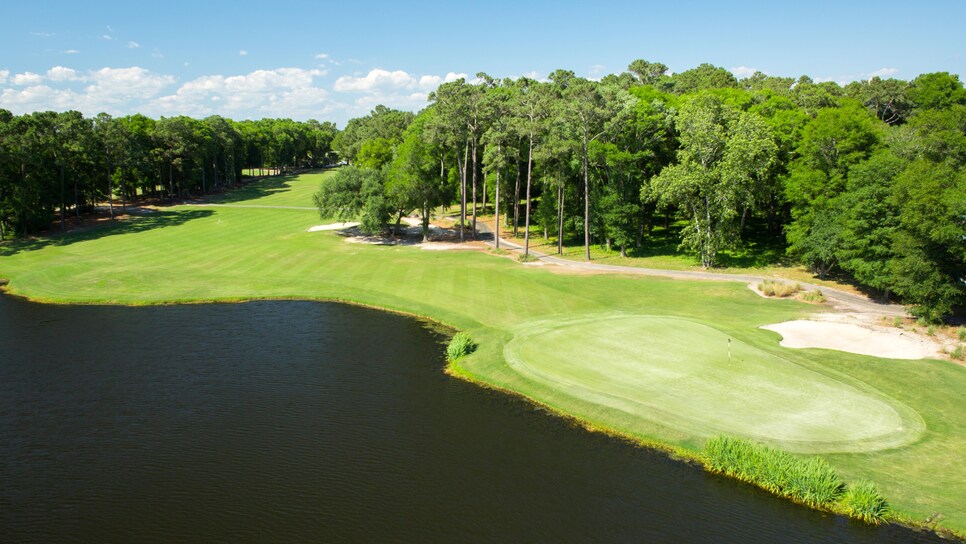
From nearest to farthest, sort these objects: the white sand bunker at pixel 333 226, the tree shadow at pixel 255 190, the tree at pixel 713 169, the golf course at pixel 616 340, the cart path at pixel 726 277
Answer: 1. the golf course at pixel 616 340
2. the cart path at pixel 726 277
3. the tree at pixel 713 169
4. the white sand bunker at pixel 333 226
5. the tree shadow at pixel 255 190

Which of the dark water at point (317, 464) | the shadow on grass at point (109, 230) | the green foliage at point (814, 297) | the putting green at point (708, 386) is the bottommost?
the dark water at point (317, 464)

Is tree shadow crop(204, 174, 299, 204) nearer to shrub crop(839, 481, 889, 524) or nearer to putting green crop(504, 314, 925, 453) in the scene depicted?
putting green crop(504, 314, 925, 453)

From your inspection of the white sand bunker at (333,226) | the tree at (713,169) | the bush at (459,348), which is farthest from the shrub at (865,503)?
the white sand bunker at (333,226)

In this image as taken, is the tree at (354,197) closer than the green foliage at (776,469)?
No

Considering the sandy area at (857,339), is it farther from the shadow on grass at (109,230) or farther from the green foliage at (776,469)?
the shadow on grass at (109,230)

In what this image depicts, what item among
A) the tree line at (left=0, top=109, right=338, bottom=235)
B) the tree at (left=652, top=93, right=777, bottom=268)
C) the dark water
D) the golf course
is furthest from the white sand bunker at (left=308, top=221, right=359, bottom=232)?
the tree at (left=652, top=93, right=777, bottom=268)

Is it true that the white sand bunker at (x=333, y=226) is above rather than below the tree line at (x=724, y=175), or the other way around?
below

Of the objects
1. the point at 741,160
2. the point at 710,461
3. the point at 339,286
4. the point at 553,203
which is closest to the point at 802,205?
the point at 741,160

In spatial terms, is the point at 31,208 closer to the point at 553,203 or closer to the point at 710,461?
the point at 553,203
